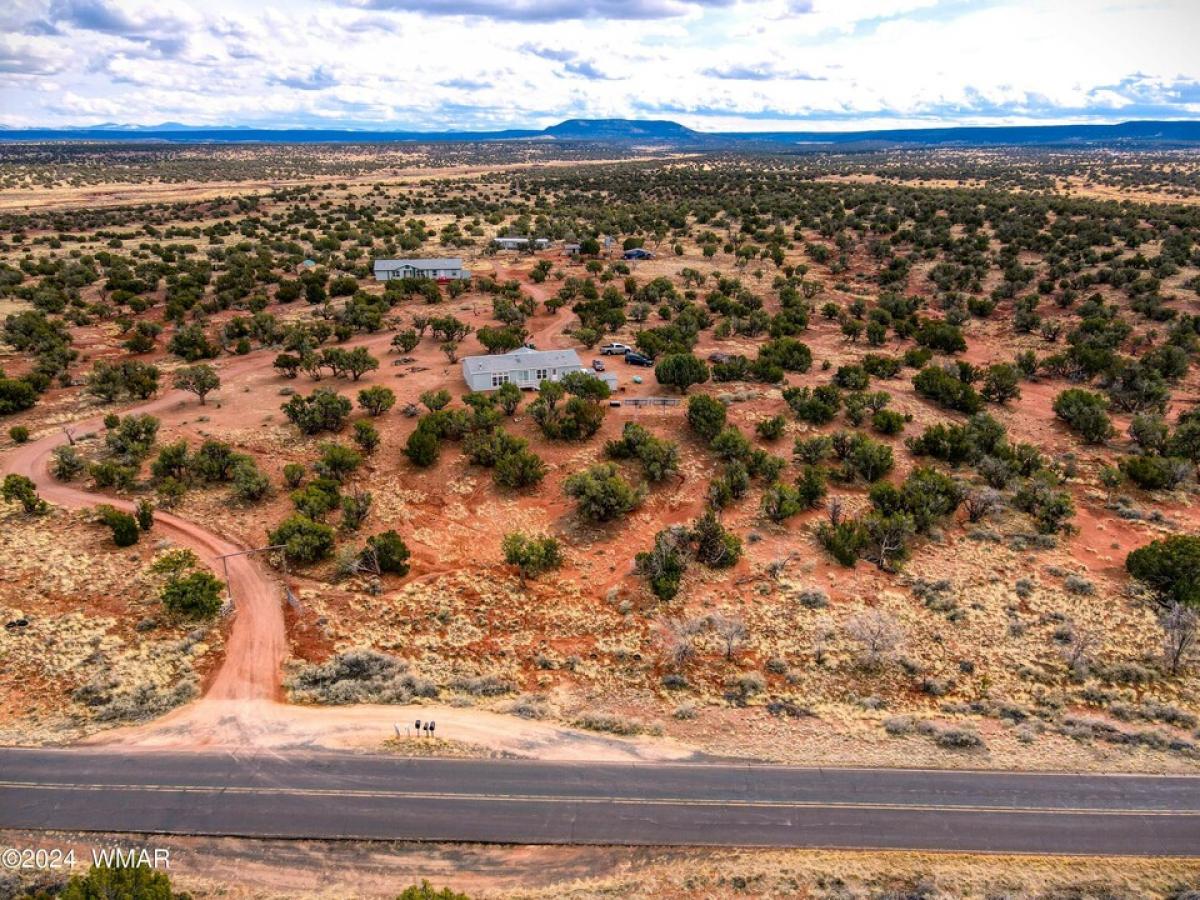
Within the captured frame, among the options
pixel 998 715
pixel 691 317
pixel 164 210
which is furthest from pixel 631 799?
pixel 164 210

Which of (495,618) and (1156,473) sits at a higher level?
(1156,473)

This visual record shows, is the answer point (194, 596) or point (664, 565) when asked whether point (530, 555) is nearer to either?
point (664, 565)

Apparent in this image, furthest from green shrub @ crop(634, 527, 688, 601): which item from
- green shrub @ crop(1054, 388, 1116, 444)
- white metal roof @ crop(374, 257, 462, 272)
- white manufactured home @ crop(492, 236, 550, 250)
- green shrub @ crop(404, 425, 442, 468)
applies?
white manufactured home @ crop(492, 236, 550, 250)

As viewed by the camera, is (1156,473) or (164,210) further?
(164,210)

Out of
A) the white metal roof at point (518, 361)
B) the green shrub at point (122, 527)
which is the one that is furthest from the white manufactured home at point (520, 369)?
the green shrub at point (122, 527)

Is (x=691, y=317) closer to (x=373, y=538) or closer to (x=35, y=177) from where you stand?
(x=373, y=538)

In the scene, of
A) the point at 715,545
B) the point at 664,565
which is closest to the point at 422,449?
the point at 664,565

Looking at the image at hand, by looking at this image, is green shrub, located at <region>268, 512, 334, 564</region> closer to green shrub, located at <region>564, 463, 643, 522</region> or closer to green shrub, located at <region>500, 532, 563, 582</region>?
green shrub, located at <region>500, 532, 563, 582</region>

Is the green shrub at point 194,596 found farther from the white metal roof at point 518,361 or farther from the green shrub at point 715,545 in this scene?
the white metal roof at point 518,361
